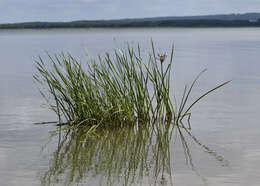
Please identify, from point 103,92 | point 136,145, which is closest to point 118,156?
point 136,145

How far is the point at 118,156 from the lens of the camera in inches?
232

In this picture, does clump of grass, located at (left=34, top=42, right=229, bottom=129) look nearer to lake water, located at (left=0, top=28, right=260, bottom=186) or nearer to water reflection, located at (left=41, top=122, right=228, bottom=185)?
water reflection, located at (left=41, top=122, right=228, bottom=185)

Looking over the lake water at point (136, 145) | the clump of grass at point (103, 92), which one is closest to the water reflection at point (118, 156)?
the lake water at point (136, 145)

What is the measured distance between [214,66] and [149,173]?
12872 mm

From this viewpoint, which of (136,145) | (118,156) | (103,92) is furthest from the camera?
(103,92)

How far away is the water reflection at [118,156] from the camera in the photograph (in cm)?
506

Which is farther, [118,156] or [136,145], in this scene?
[136,145]

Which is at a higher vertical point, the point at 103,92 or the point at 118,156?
the point at 103,92

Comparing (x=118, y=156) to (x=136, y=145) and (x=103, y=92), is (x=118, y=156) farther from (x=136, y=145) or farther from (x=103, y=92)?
(x=103, y=92)

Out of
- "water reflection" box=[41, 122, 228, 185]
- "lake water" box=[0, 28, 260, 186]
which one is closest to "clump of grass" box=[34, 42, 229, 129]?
"water reflection" box=[41, 122, 228, 185]

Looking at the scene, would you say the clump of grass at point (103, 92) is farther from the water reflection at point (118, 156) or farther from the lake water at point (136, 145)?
the lake water at point (136, 145)

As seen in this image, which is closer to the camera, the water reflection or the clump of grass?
the water reflection

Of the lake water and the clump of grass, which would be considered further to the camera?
the clump of grass

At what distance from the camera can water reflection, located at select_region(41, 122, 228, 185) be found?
5056 mm
